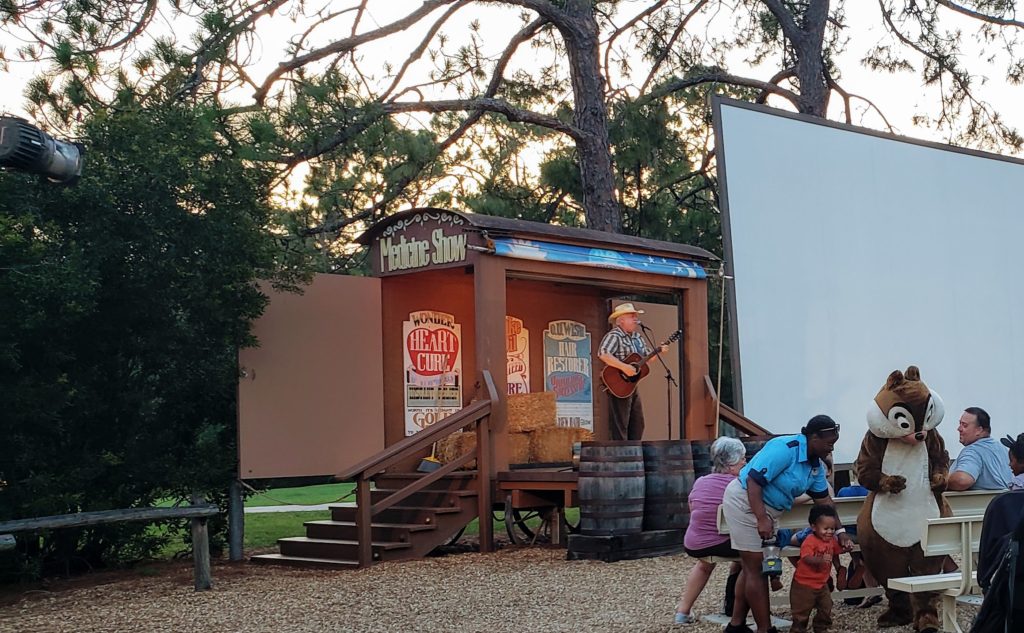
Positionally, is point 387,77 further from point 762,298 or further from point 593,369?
point 762,298

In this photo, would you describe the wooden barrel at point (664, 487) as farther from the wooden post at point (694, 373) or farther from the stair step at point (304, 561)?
the stair step at point (304, 561)

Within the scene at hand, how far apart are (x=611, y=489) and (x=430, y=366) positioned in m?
2.56

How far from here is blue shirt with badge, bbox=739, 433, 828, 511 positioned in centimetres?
570

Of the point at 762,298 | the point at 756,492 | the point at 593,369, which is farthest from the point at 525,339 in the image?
the point at 756,492

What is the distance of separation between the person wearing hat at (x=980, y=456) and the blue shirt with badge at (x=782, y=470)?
996 millimetres

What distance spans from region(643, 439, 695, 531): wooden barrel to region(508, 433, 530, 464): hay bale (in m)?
1.50

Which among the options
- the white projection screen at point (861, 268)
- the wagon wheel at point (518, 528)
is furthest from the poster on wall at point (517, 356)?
the white projection screen at point (861, 268)

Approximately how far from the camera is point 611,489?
29.8ft

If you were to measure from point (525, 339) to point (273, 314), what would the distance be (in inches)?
120

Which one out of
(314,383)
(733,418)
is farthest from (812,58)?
(314,383)

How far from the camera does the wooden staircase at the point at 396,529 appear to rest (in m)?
9.23

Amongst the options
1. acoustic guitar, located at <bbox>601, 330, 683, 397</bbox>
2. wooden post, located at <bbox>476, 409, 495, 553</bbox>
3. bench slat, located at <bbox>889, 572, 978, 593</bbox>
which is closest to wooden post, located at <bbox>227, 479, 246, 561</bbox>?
wooden post, located at <bbox>476, 409, 495, 553</bbox>

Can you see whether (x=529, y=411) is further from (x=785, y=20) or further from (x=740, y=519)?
(x=785, y=20)

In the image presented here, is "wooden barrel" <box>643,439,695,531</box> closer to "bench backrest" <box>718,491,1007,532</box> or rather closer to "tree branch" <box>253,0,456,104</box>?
"bench backrest" <box>718,491,1007,532</box>
